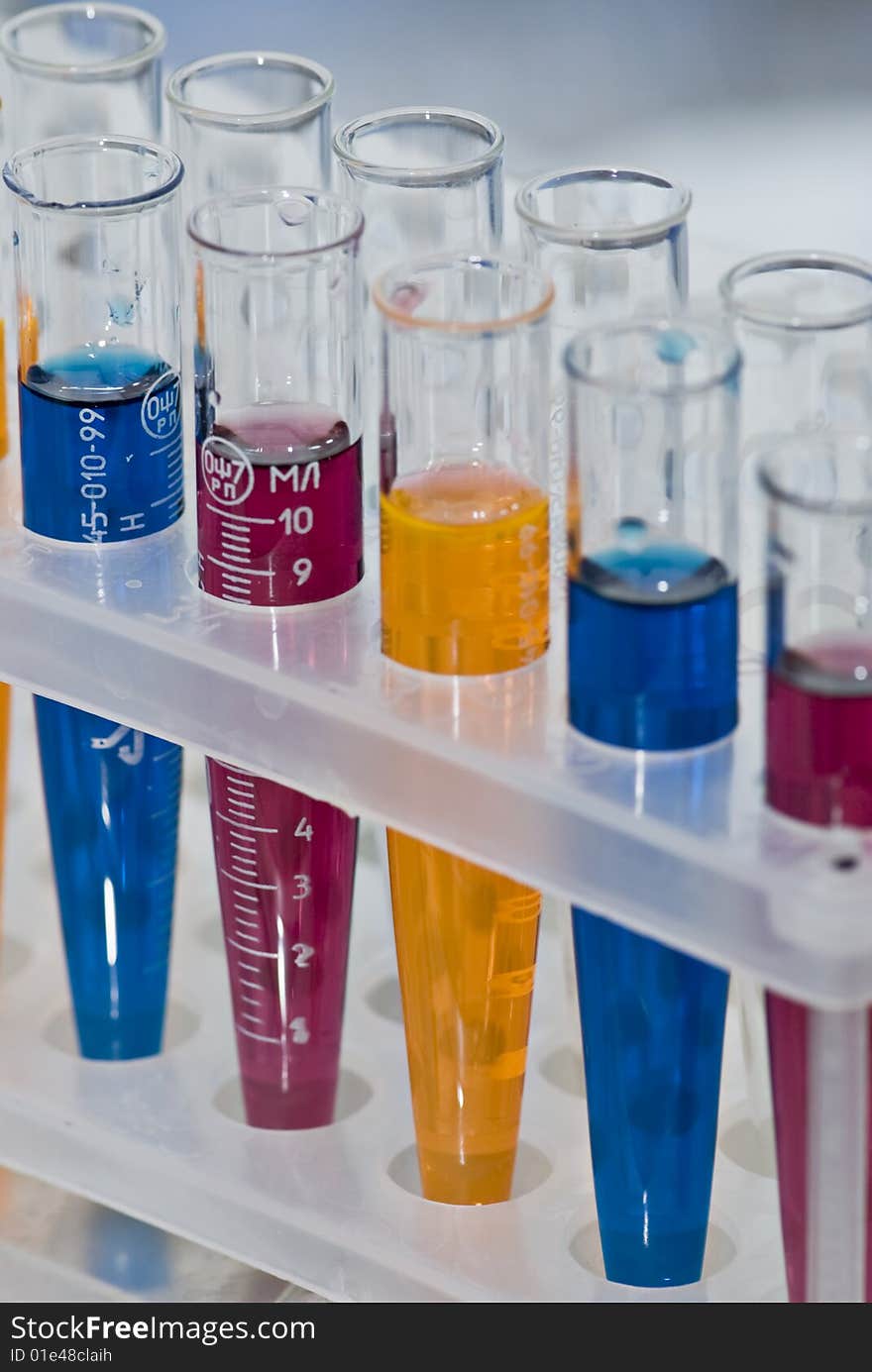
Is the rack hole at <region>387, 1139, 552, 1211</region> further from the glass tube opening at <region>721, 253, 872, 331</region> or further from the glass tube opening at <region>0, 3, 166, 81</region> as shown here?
the glass tube opening at <region>0, 3, 166, 81</region>

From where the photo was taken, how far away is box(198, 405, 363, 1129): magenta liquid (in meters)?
0.94

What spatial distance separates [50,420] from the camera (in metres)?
0.99

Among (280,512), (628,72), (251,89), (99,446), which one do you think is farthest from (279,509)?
(628,72)

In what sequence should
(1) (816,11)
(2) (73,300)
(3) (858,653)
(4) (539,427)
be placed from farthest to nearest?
1. (1) (816,11)
2. (2) (73,300)
3. (4) (539,427)
4. (3) (858,653)

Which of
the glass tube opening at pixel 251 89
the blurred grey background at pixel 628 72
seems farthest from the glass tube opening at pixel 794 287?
the blurred grey background at pixel 628 72

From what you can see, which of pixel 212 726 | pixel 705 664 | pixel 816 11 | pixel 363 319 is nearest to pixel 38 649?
pixel 212 726

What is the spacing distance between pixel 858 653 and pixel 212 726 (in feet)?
0.90

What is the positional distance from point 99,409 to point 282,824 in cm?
20

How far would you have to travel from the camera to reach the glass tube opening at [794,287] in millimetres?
946

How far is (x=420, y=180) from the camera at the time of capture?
1021 mm

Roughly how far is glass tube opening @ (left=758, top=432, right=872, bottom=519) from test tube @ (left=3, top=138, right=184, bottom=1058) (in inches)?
11.8

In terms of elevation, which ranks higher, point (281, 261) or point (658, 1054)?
point (281, 261)

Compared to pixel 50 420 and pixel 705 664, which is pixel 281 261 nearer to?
pixel 50 420

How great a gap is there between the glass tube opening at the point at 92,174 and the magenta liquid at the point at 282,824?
0.36 ft
